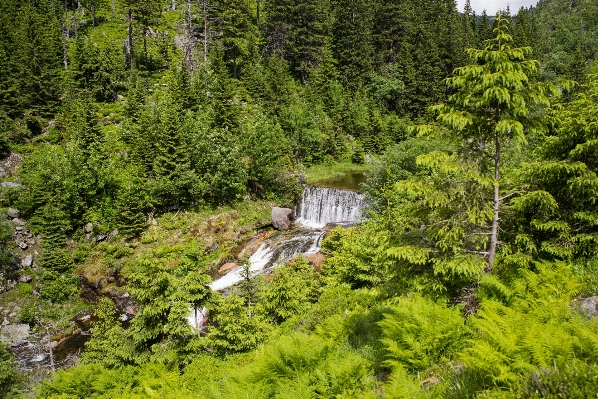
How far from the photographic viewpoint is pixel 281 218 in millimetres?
30125

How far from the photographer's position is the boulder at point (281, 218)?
30.0 m

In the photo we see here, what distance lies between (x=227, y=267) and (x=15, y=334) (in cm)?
1399

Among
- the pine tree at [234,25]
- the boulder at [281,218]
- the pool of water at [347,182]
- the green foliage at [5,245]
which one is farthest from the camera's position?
the pine tree at [234,25]

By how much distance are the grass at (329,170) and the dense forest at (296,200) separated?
2.88 ft

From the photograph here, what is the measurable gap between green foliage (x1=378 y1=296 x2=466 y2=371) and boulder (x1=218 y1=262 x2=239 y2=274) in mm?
20228

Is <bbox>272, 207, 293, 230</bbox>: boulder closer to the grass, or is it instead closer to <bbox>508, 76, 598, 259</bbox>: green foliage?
the grass

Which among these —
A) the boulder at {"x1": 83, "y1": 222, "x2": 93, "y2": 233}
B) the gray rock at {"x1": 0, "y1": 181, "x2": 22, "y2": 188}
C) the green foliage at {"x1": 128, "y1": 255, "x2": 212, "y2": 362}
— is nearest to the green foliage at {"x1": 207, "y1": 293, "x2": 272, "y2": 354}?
the green foliage at {"x1": 128, "y1": 255, "x2": 212, "y2": 362}

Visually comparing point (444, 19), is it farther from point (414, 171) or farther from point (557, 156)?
point (557, 156)

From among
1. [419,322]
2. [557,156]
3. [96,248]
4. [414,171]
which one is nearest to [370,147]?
[414,171]

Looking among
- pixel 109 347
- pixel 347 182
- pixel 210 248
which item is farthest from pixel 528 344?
pixel 347 182

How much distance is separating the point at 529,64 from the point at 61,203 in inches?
1270

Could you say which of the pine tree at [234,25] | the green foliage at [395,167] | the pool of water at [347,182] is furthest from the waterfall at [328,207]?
the pine tree at [234,25]

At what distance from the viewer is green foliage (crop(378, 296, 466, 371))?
632 centimetres

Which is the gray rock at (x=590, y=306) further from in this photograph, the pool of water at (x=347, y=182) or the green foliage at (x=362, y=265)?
the pool of water at (x=347, y=182)
